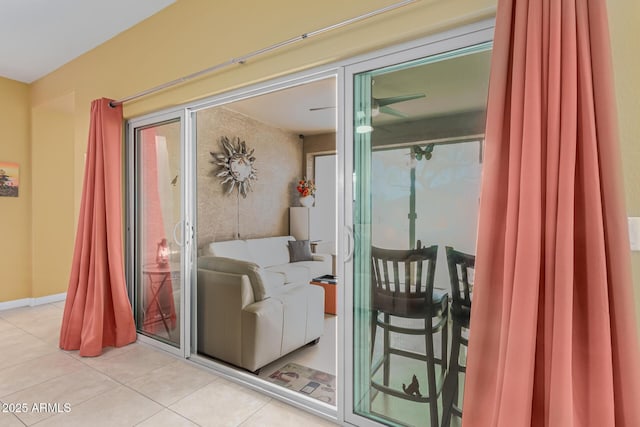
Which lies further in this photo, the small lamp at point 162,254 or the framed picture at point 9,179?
the framed picture at point 9,179

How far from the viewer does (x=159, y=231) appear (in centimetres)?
311

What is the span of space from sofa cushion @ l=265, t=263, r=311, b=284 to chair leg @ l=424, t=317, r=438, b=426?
2.84 m

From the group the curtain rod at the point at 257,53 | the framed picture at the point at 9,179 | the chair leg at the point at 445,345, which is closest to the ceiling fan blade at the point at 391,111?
the curtain rod at the point at 257,53

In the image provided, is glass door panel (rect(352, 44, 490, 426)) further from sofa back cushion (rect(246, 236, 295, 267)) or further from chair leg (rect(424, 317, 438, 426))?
sofa back cushion (rect(246, 236, 295, 267))

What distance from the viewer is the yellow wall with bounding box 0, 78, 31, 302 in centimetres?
414

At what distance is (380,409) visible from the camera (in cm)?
188

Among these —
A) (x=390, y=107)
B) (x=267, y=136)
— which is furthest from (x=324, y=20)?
(x=267, y=136)

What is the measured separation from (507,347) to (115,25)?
12.0 ft

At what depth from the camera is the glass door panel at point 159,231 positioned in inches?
116

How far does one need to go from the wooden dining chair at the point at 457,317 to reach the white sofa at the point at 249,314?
1.43m

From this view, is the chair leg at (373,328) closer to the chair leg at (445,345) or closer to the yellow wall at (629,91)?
the chair leg at (445,345)

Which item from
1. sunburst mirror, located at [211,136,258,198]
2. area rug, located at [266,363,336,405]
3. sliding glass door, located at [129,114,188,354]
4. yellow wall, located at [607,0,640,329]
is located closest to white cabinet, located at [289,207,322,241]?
sunburst mirror, located at [211,136,258,198]

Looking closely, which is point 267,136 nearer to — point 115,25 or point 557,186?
point 115,25

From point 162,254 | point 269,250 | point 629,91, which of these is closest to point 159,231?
point 162,254
